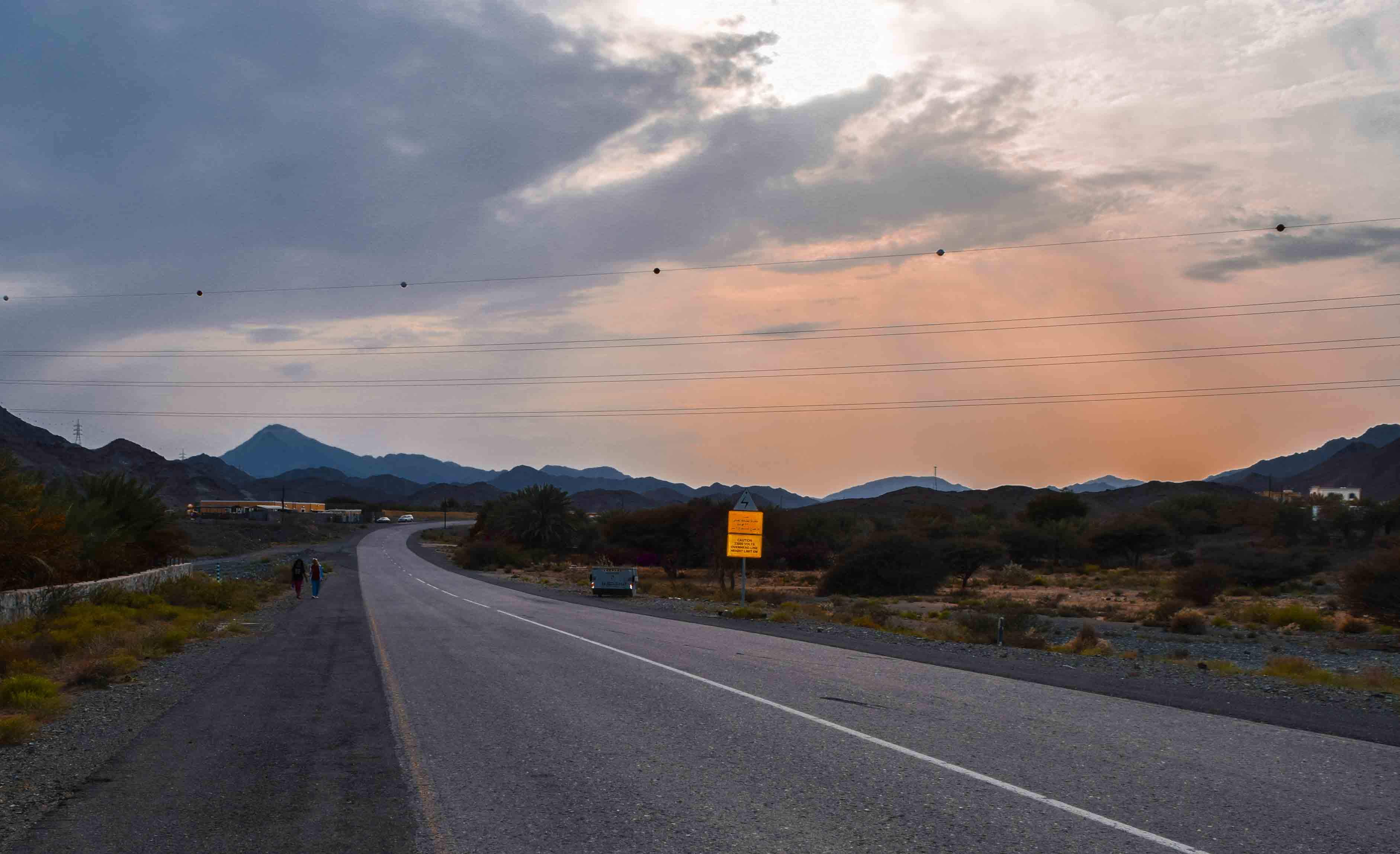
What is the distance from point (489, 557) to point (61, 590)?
55595 millimetres

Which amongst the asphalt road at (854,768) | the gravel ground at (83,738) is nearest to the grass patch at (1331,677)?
the asphalt road at (854,768)

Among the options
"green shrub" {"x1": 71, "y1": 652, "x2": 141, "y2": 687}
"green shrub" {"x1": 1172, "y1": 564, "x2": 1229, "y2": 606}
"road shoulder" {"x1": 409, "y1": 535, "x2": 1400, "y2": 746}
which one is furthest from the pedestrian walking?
"green shrub" {"x1": 1172, "y1": 564, "x2": 1229, "y2": 606}

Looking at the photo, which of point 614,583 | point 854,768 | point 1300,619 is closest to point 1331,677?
point 854,768

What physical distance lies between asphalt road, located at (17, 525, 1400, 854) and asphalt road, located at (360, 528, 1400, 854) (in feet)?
0.11

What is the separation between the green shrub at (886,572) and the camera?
55406mm

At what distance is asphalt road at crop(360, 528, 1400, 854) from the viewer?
6.58 m

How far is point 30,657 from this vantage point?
17641 mm

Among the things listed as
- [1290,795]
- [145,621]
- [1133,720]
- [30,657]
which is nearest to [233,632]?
[145,621]

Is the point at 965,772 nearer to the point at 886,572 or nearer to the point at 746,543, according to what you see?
the point at 746,543

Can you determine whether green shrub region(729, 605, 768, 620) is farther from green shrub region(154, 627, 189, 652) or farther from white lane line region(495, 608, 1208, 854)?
white lane line region(495, 608, 1208, 854)

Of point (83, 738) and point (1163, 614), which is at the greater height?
point (83, 738)

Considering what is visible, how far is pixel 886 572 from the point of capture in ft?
182

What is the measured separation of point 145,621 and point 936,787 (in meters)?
23.9

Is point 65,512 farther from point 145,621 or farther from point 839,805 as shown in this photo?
point 839,805
